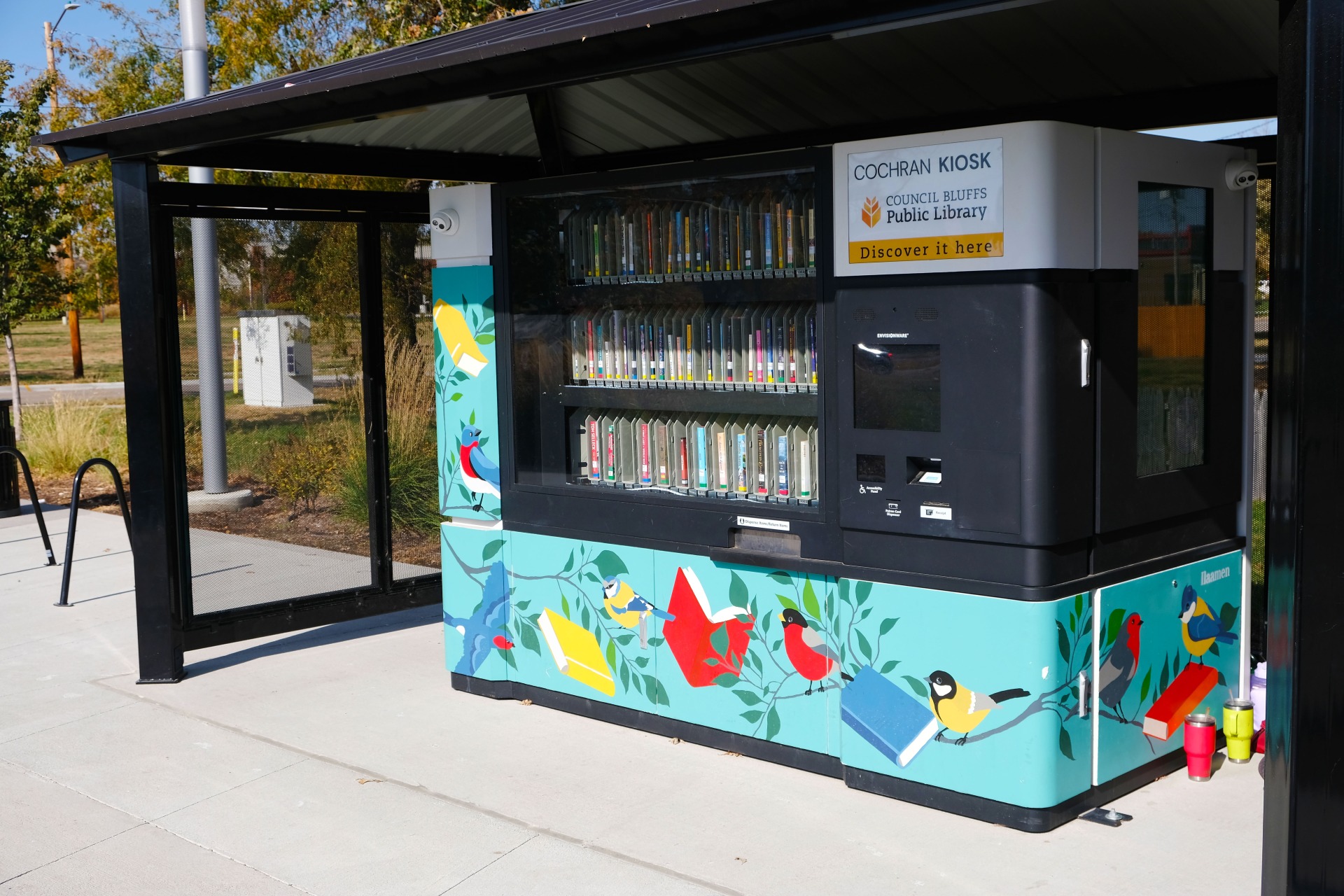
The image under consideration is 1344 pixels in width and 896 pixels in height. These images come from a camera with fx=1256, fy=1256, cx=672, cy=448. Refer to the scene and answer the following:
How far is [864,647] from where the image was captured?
15.2ft

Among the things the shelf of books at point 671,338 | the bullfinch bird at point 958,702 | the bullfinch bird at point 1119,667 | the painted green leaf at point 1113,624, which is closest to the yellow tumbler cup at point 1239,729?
the bullfinch bird at point 1119,667

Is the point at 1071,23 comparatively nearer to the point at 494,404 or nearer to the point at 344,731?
the point at 494,404

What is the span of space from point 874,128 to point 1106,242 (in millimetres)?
2382

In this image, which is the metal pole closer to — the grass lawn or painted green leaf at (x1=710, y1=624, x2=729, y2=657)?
painted green leaf at (x1=710, y1=624, x2=729, y2=657)

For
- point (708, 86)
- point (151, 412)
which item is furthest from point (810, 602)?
point (151, 412)

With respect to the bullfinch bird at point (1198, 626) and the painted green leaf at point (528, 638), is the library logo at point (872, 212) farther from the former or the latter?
the painted green leaf at point (528, 638)

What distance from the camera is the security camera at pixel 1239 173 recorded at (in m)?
4.85

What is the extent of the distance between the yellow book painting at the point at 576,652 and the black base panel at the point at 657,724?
10 centimetres

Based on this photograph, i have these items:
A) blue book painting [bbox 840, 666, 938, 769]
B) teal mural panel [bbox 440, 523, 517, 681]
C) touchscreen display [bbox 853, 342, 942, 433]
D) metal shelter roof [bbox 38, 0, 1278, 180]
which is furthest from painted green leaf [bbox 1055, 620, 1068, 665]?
teal mural panel [bbox 440, 523, 517, 681]

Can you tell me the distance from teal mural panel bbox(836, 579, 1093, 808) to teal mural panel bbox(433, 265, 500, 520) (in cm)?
201

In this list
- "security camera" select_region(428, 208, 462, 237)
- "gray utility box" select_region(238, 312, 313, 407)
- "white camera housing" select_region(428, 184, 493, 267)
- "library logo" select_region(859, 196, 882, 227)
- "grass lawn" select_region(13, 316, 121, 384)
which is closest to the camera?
"library logo" select_region(859, 196, 882, 227)

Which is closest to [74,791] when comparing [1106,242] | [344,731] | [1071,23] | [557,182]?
[344,731]

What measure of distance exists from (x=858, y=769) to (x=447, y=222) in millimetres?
3137

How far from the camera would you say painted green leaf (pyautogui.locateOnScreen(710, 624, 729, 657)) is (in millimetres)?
5129
